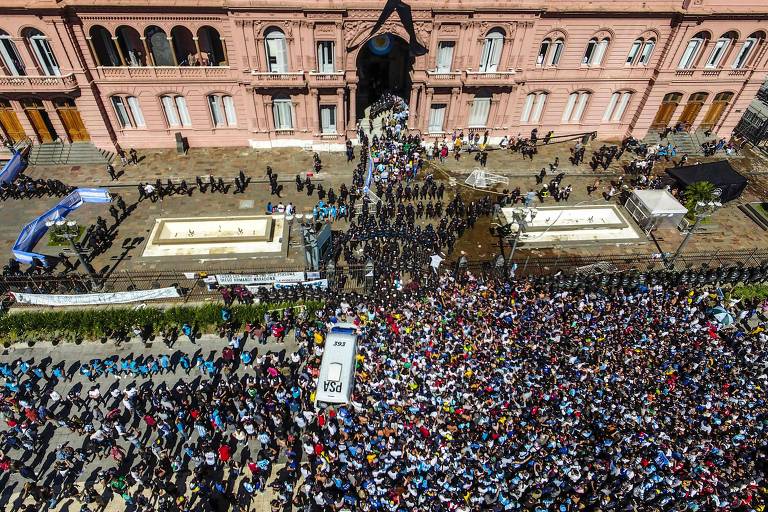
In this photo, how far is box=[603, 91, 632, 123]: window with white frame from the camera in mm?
43772

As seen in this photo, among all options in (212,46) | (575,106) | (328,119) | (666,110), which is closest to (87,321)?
(212,46)

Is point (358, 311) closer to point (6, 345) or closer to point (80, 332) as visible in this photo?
point (80, 332)

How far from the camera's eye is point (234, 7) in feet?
115

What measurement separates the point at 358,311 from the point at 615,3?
32.3 m

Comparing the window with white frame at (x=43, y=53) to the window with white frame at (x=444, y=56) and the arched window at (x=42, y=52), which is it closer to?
the arched window at (x=42, y=52)

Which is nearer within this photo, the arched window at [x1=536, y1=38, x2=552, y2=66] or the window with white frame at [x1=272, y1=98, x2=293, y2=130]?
the arched window at [x1=536, y1=38, x2=552, y2=66]

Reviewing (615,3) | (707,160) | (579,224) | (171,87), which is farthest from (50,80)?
(707,160)

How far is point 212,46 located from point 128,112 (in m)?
9.03

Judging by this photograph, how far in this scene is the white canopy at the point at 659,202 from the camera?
114 ft

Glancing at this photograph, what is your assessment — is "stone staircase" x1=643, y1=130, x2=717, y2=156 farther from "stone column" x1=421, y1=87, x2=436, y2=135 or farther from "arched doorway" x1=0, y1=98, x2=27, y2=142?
"arched doorway" x1=0, y1=98, x2=27, y2=142

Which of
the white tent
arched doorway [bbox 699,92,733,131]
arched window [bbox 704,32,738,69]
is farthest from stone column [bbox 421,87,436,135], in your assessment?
arched doorway [bbox 699,92,733,131]

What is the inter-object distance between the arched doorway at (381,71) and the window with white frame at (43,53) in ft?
81.1

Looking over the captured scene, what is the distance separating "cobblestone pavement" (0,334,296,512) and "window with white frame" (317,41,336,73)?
22.9 metres

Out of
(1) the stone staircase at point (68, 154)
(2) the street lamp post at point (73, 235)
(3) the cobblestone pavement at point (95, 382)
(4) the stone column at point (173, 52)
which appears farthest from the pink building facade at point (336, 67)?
(3) the cobblestone pavement at point (95, 382)
